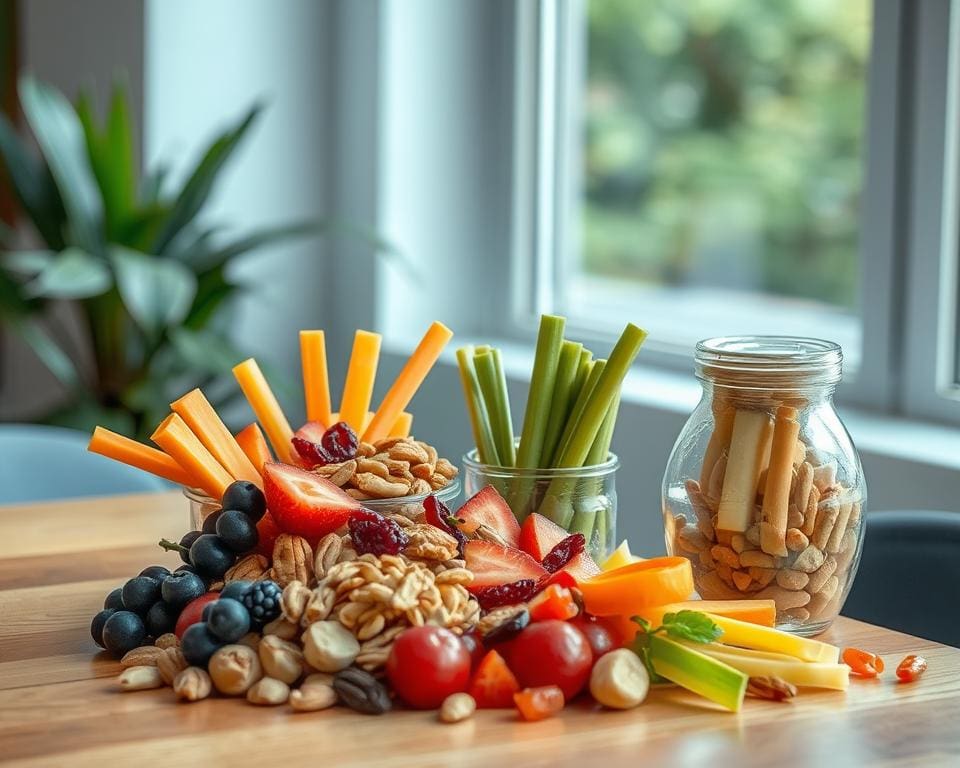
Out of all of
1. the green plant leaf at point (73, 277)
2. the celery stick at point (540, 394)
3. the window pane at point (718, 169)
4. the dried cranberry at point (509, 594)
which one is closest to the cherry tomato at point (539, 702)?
the dried cranberry at point (509, 594)

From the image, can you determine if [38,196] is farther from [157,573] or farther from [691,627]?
[691,627]

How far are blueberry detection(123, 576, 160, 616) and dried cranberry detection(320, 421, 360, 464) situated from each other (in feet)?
0.63

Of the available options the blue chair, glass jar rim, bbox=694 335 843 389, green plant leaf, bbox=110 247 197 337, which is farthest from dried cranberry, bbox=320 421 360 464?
green plant leaf, bbox=110 247 197 337

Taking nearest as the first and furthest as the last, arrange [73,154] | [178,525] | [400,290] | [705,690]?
[705,690] < [178,525] < [73,154] < [400,290]

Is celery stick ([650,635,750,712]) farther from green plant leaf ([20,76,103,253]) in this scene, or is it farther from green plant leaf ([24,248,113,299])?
green plant leaf ([20,76,103,253])

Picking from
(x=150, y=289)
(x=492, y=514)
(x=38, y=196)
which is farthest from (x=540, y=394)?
(x=38, y=196)

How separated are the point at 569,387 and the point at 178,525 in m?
0.61

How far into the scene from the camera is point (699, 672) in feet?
3.22

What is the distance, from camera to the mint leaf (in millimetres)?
1014

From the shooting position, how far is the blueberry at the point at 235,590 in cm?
102

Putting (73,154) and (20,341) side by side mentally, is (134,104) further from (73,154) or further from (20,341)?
(20,341)

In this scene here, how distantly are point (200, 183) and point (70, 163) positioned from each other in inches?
10.2

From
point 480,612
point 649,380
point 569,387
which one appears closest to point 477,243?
point 649,380

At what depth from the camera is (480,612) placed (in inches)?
41.9
